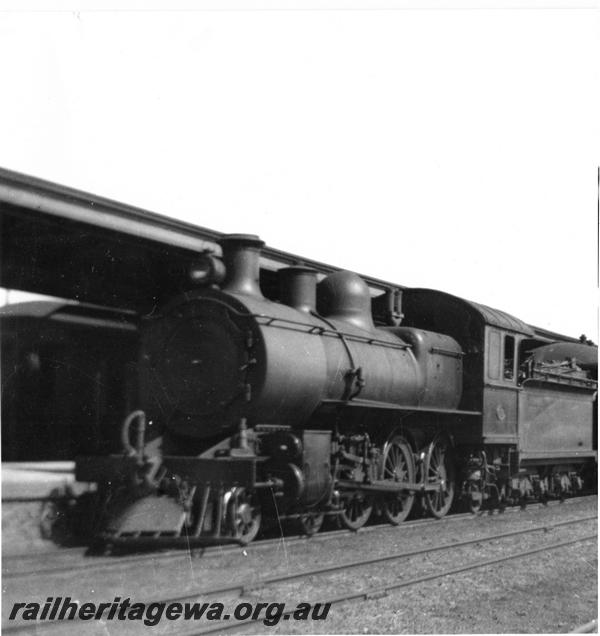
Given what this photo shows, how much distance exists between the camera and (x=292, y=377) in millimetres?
9609

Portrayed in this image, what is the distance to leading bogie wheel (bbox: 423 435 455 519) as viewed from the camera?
41.8 feet

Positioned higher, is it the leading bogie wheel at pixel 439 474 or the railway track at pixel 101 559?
the leading bogie wheel at pixel 439 474

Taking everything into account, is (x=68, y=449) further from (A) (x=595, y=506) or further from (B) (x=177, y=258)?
(A) (x=595, y=506)

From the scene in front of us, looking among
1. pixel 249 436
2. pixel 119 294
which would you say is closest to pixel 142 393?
pixel 249 436

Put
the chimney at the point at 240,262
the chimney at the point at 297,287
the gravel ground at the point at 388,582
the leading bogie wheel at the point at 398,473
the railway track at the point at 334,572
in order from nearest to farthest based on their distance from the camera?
1. the railway track at the point at 334,572
2. the gravel ground at the point at 388,582
3. the chimney at the point at 240,262
4. the chimney at the point at 297,287
5. the leading bogie wheel at the point at 398,473

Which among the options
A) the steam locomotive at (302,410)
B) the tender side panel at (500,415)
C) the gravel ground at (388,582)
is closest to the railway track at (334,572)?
the gravel ground at (388,582)

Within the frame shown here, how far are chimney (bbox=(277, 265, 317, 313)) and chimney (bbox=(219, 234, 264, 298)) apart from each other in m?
0.86

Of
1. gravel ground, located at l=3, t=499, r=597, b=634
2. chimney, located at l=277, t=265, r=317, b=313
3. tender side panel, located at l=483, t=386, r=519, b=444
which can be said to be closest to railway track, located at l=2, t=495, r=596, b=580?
gravel ground, located at l=3, t=499, r=597, b=634

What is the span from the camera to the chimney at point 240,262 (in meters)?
10.1

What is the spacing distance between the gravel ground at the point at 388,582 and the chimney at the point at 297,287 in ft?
10.1

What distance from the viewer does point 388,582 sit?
7.81m

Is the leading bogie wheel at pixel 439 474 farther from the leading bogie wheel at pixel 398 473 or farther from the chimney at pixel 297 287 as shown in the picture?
the chimney at pixel 297 287

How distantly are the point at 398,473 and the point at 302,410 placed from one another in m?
2.55

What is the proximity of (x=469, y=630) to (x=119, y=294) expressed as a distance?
9.89 metres
